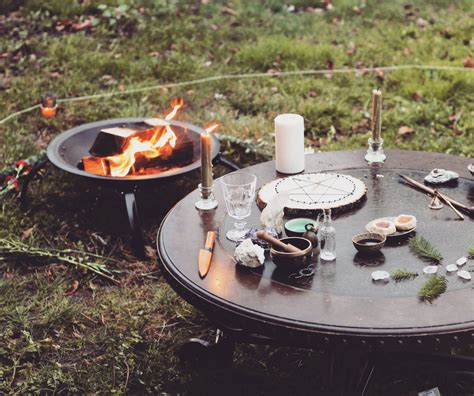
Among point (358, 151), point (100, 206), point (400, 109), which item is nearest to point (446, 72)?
point (400, 109)

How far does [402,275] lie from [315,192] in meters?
0.73

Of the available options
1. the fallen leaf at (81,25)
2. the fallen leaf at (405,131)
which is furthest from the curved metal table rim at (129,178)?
the fallen leaf at (81,25)

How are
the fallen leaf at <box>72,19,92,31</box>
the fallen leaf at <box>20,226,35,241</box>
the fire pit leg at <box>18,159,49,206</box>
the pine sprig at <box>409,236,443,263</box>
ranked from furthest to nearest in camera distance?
the fallen leaf at <box>72,19,92,31</box>, the fire pit leg at <box>18,159,49,206</box>, the fallen leaf at <box>20,226,35,241</box>, the pine sprig at <box>409,236,443,263</box>

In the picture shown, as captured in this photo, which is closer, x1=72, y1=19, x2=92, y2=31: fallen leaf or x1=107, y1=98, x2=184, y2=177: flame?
x1=107, y1=98, x2=184, y2=177: flame

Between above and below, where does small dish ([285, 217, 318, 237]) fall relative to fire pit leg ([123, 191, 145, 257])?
above

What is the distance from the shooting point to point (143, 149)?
13.3 feet

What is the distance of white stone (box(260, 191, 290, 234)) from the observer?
2689 mm

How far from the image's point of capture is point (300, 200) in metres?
2.93

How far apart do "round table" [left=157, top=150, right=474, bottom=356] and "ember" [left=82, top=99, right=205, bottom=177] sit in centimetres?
101

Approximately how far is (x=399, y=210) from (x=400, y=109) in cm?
280

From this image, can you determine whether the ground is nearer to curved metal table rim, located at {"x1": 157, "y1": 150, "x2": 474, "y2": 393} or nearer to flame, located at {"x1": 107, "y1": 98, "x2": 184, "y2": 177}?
flame, located at {"x1": 107, "y1": 98, "x2": 184, "y2": 177}

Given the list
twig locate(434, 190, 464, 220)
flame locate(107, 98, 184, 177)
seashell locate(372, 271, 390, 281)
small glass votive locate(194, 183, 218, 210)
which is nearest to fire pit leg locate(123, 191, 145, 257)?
flame locate(107, 98, 184, 177)

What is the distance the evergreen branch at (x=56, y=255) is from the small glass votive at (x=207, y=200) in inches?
39.7

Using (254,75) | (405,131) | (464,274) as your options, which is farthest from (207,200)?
(254,75)
